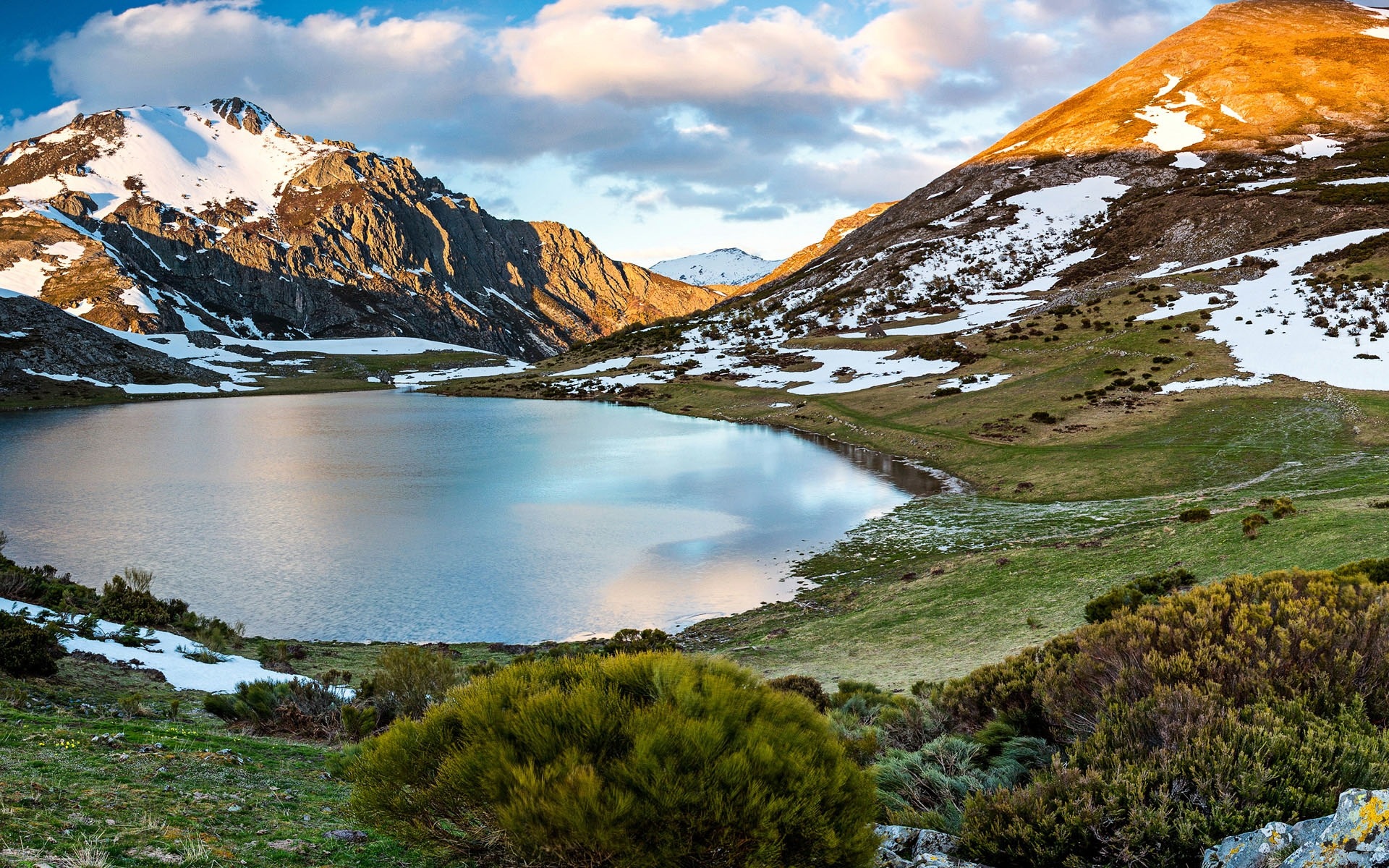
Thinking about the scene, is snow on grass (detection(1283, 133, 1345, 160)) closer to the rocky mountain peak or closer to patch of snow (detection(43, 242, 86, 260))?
the rocky mountain peak

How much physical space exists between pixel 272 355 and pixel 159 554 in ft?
576

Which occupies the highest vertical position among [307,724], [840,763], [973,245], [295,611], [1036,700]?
[973,245]

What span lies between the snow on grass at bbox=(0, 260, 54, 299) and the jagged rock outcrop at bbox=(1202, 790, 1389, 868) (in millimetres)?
236336

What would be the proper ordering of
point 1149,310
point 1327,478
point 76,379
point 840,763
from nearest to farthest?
1. point 840,763
2. point 1327,478
3. point 1149,310
4. point 76,379

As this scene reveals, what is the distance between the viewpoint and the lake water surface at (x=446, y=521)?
898 inches

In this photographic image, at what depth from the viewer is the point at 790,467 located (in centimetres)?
4450

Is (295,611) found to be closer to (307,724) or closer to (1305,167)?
(307,724)

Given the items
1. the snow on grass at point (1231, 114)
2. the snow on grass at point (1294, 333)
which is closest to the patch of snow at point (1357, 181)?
the snow on grass at point (1294, 333)

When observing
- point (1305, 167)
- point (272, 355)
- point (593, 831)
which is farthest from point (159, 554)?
point (272, 355)

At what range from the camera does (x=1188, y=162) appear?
11612cm

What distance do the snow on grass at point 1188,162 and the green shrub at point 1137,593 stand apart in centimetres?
12441

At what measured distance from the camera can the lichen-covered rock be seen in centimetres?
427

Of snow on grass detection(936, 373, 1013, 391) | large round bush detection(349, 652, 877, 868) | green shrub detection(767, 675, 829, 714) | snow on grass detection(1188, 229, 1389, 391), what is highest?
snow on grass detection(1188, 229, 1389, 391)

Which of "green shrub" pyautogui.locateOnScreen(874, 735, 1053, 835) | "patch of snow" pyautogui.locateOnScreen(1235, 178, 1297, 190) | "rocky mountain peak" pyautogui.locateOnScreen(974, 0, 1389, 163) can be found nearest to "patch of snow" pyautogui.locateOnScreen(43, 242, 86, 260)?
"rocky mountain peak" pyautogui.locateOnScreen(974, 0, 1389, 163)
